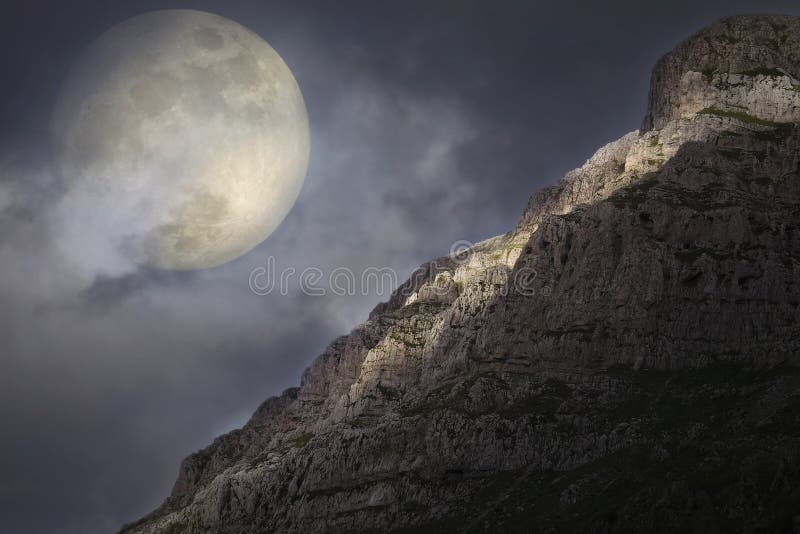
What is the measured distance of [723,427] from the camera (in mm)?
189750

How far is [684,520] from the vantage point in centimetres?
15925

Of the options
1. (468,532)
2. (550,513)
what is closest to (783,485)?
(550,513)

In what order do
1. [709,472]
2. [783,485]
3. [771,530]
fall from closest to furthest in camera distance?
[771,530], [783,485], [709,472]

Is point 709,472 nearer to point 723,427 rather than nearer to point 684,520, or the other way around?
point 684,520

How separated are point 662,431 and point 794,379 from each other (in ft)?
89.8

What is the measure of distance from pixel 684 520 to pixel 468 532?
48172 millimetres

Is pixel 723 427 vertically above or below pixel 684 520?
above

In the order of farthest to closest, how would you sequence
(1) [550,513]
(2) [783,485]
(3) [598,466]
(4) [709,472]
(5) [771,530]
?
(3) [598,466] < (1) [550,513] < (4) [709,472] < (2) [783,485] < (5) [771,530]

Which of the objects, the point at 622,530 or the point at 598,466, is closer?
the point at 622,530

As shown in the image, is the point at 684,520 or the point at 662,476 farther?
the point at 662,476

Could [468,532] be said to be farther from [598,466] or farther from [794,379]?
[794,379]

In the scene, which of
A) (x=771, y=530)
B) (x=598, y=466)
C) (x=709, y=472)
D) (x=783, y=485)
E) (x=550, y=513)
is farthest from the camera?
(x=598, y=466)

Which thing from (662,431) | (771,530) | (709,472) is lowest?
(771,530)

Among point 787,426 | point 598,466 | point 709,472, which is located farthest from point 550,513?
point 787,426
